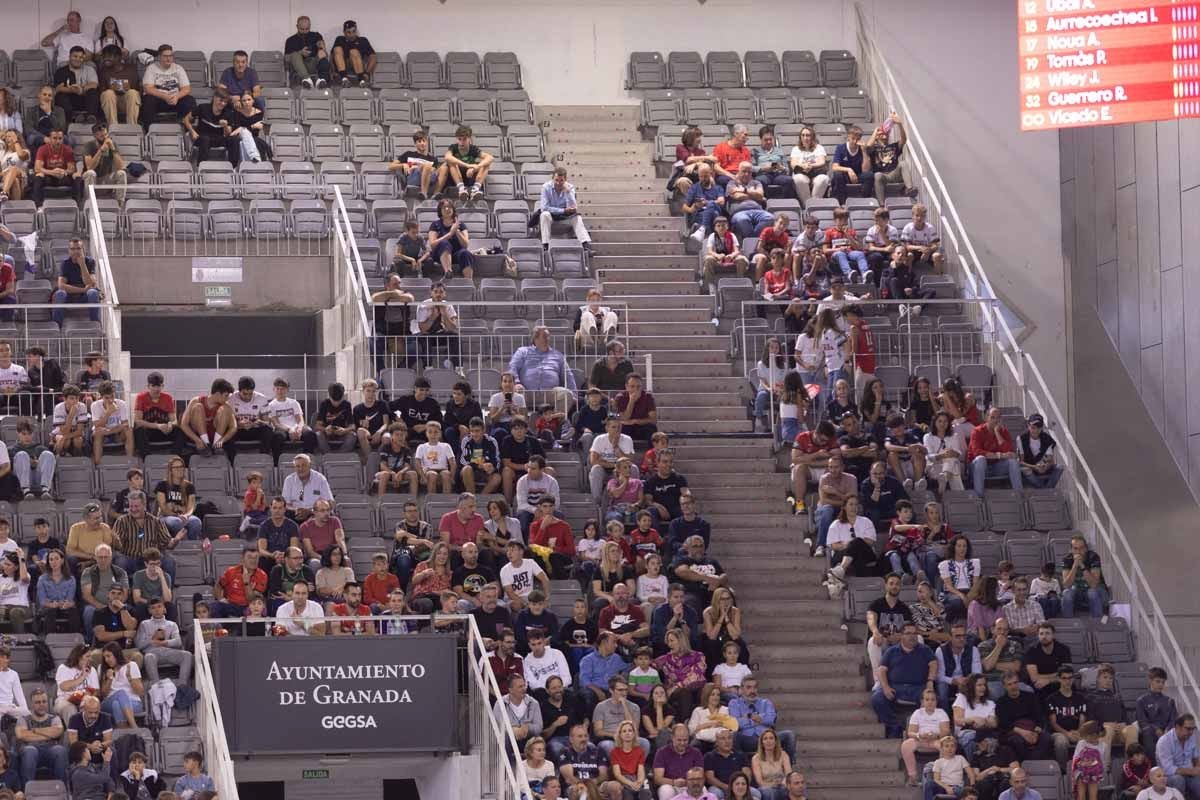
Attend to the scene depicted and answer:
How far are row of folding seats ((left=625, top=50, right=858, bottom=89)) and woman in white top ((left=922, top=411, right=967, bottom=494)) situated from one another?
7.94 m

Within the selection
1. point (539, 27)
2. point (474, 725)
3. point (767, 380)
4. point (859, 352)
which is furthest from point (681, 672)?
point (539, 27)

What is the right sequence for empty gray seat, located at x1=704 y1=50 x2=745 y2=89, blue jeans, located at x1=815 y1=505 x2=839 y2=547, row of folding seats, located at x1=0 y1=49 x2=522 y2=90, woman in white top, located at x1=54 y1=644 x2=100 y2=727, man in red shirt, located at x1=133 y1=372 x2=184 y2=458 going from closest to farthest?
woman in white top, located at x1=54 y1=644 x2=100 y2=727, man in red shirt, located at x1=133 y1=372 x2=184 y2=458, blue jeans, located at x1=815 y1=505 x2=839 y2=547, row of folding seats, located at x1=0 y1=49 x2=522 y2=90, empty gray seat, located at x1=704 y1=50 x2=745 y2=89

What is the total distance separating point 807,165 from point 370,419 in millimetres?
7476

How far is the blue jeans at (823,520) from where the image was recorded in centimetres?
2020

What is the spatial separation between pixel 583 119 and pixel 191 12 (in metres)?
4.88

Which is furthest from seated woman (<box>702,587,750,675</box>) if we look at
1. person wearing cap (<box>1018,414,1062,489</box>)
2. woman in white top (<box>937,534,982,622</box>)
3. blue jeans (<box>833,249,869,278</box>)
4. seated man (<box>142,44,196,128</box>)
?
seated man (<box>142,44,196,128</box>)

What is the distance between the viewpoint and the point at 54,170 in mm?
23781

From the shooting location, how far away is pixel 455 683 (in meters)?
17.4

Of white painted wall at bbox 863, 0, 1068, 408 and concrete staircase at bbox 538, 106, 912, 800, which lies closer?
concrete staircase at bbox 538, 106, 912, 800

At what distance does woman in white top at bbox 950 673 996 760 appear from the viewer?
18047 mm

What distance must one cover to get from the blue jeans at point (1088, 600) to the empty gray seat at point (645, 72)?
33.7 ft

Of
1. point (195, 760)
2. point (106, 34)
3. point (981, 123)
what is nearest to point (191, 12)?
point (106, 34)

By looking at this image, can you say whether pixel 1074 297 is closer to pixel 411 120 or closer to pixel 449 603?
pixel 411 120

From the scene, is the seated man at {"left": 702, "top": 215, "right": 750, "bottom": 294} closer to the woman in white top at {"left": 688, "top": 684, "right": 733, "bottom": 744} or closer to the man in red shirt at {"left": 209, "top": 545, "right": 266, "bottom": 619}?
the woman in white top at {"left": 688, "top": 684, "right": 733, "bottom": 744}
